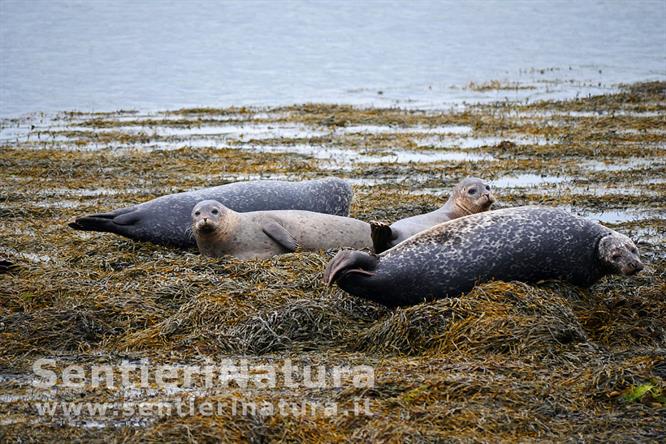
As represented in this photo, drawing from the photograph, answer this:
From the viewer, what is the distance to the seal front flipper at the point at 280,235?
25.6ft

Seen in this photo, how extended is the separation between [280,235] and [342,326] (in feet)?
7.03

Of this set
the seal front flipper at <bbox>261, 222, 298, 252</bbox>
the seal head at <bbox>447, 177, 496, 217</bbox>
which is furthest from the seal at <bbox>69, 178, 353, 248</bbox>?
the seal head at <bbox>447, 177, 496, 217</bbox>

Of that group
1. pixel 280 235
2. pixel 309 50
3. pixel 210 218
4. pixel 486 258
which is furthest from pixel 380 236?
pixel 309 50

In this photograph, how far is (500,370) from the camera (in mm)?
4977

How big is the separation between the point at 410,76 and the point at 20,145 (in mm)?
14773

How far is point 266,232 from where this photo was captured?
7.97 m

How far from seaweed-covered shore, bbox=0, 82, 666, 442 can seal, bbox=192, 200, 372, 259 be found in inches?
11.8

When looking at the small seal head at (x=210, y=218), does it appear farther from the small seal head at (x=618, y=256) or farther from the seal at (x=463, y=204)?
Answer: the small seal head at (x=618, y=256)

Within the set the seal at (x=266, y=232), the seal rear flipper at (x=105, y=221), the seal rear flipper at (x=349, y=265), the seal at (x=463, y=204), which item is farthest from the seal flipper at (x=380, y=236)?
the seal rear flipper at (x=105, y=221)

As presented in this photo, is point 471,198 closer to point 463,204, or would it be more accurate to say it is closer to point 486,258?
point 463,204

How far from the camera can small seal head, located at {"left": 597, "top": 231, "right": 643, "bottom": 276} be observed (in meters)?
6.25

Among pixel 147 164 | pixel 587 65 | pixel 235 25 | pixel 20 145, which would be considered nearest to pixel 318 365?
pixel 147 164

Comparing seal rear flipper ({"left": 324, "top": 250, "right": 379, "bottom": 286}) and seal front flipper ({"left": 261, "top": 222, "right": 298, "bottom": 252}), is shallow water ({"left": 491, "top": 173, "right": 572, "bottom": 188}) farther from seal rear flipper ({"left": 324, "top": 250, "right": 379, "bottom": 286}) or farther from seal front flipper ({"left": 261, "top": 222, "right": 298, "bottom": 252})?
seal rear flipper ({"left": 324, "top": 250, "right": 379, "bottom": 286})

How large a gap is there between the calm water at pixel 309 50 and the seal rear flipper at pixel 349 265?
1402 cm
